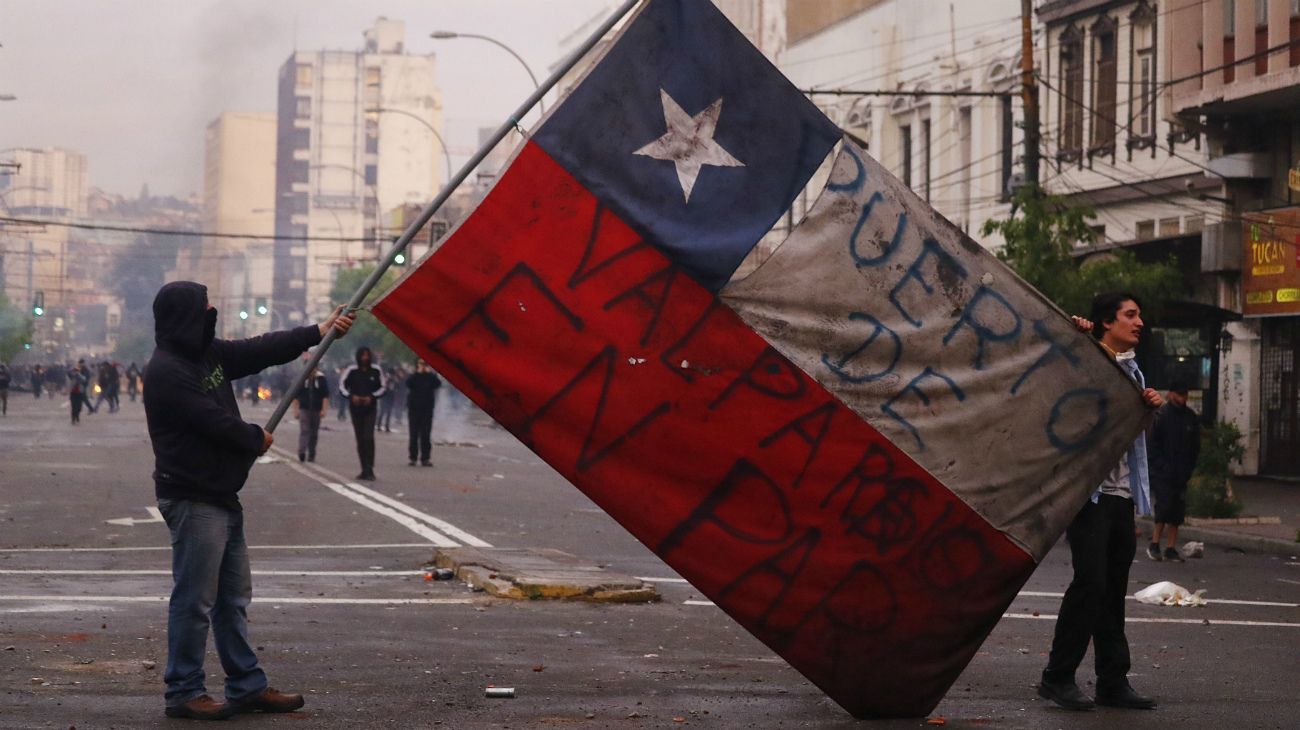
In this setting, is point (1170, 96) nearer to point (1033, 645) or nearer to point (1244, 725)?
point (1033, 645)

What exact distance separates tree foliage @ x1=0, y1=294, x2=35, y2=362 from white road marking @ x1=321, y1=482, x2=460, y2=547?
291 feet

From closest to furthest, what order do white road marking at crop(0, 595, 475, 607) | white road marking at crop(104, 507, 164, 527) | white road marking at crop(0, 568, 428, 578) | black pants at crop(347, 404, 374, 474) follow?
white road marking at crop(0, 595, 475, 607) → white road marking at crop(0, 568, 428, 578) → white road marking at crop(104, 507, 164, 527) → black pants at crop(347, 404, 374, 474)

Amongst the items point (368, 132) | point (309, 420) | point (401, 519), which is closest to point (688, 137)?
point (401, 519)

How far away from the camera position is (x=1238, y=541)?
20.2 m

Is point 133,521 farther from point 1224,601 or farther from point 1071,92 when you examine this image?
point 1071,92

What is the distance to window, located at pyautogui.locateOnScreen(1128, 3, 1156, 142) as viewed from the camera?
3450cm

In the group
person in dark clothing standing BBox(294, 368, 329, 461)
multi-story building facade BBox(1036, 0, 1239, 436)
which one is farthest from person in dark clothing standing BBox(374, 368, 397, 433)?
multi-story building facade BBox(1036, 0, 1239, 436)

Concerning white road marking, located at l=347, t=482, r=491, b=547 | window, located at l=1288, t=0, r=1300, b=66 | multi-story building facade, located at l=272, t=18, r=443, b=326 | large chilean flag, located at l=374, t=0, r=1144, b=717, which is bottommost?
white road marking, located at l=347, t=482, r=491, b=547

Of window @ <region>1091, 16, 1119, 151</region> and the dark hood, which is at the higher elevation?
window @ <region>1091, 16, 1119, 151</region>

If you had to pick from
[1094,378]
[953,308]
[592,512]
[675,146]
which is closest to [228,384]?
[675,146]

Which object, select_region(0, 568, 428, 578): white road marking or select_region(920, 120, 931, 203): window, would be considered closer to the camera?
select_region(0, 568, 428, 578): white road marking

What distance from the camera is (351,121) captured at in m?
197

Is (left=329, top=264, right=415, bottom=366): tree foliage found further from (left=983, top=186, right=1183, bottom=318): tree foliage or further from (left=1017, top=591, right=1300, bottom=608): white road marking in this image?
(left=1017, top=591, right=1300, bottom=608): white road marking

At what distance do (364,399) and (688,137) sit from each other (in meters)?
20.5
